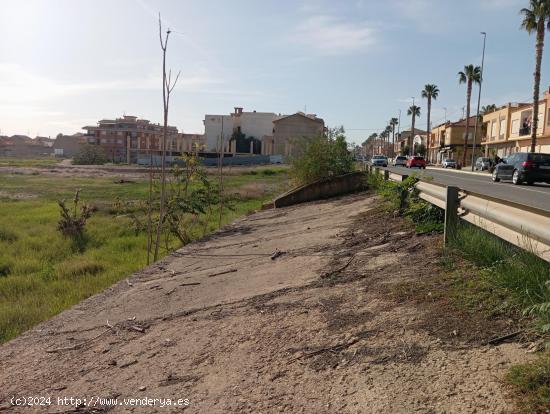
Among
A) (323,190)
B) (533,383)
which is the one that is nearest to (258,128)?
(323,190)

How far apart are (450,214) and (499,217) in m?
1.09

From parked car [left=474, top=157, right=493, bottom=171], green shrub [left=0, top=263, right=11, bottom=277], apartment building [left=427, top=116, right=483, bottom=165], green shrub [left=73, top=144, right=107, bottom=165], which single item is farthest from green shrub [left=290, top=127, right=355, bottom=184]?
green shrub [left=73, top=144, right=107, bottom=165]

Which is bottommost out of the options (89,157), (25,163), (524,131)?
(25,163)

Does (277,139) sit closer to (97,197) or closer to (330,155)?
(97,197)

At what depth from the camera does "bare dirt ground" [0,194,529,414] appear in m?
3.30

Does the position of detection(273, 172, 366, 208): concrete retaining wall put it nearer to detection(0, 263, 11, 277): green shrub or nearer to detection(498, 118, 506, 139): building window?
detection(0, 263, 11, 277): green shrub

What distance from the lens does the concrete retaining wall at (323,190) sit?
17.6m

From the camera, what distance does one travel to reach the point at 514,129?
64688 millimetres

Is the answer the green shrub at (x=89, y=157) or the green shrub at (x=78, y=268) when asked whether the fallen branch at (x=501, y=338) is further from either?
the green shrub at (x=89, y=157)

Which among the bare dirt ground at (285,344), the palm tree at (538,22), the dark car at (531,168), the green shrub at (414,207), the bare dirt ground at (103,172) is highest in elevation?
the palm tree at (538,22)

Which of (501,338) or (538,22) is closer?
(501,338)

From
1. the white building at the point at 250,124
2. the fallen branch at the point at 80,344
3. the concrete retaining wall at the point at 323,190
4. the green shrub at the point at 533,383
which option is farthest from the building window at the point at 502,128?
the green shrub at the point at 533,383

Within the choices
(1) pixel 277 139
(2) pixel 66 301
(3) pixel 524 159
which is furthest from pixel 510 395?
(1) pixel 277 139

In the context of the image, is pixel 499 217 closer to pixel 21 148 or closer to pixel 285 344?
pixel 285 344
